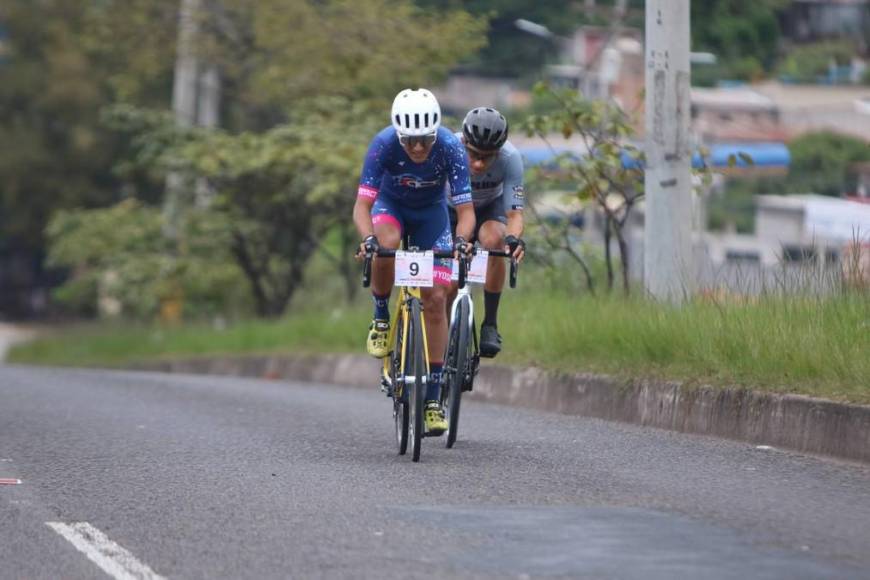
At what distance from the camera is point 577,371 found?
12.2 meters

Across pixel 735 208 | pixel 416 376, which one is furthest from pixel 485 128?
pixel 735 208

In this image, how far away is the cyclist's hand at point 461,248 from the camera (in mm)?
8891

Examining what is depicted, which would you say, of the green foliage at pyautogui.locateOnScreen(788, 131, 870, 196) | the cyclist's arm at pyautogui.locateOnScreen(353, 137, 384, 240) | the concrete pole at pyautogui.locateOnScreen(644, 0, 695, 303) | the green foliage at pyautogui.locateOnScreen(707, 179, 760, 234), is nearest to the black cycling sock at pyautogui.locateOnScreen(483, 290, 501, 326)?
the cyclist's arm at pyautogui.locateOnScreen(353, 137, 384, 240)

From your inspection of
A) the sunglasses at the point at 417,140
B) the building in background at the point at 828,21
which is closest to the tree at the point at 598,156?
the sunglasses at the point at 417,140

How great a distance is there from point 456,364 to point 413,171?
3.58 ft

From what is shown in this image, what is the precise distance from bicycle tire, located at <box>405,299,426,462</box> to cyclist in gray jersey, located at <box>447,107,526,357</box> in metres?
0.70

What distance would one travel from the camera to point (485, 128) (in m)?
9.75

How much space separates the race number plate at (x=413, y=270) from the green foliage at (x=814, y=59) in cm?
3434

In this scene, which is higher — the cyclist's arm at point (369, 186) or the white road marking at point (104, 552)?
the cyclist's arm at point (369, 186)

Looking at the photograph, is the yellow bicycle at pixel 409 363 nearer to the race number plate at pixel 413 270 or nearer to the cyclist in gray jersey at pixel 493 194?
the race number plate at pixel 413 270

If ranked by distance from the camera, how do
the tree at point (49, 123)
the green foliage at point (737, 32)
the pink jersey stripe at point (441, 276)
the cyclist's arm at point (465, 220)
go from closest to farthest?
the cyclist's arm at point (465, 220) → the pink jersey stripe at point (441, 276) → the green foliage at point (737, 32) → the tree at point (49, 123)

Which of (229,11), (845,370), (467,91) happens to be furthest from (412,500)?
(467,91)

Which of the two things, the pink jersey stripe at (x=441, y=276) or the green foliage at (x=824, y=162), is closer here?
the pink jersey stripe at (x=441, y=276)

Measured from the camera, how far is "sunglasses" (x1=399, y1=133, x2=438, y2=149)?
895 centimetres
